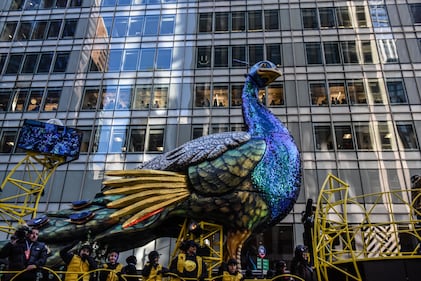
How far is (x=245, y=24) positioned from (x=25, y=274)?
87.7 ft

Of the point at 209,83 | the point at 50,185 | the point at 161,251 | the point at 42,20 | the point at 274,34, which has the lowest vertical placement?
the point at 161,251

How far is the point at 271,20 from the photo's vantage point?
30.1 meters

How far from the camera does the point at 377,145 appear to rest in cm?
2509

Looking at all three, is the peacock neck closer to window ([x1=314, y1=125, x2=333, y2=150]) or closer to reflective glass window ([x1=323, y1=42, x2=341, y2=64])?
window ([x1=314, y1=125, x2=333, y2=150])

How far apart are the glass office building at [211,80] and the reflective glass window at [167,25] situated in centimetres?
8

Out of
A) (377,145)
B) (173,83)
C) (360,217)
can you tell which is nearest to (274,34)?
(173,83)

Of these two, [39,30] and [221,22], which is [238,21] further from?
[39,30]

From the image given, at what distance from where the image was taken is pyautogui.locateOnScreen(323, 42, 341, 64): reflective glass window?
28.2 m

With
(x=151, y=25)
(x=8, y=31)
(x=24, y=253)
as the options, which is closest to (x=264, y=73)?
(x=24, y=253)

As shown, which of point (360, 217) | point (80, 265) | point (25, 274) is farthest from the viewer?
point (360, 217)

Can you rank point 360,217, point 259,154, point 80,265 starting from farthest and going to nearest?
point 360,217
point 259,154
point 80,265

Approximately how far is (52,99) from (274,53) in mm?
17242

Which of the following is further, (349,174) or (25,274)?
(349,174)

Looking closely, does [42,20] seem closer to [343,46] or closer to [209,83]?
[209,83]
